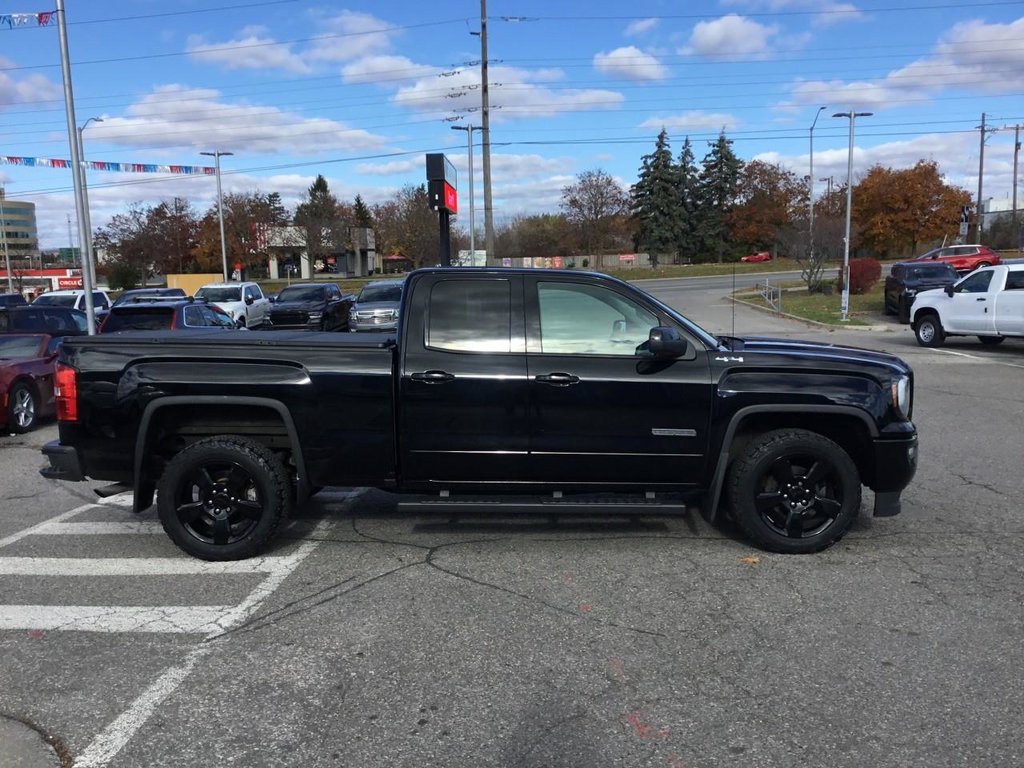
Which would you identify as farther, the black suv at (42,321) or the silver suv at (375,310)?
the silver suv at (375,310)

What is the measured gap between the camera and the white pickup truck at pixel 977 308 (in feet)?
53.6

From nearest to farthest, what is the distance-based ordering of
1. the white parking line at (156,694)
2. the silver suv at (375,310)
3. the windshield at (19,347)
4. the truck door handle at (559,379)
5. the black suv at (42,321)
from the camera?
the white parking line at (156,694)
the truck door handle at (559,379)
the windshield at (19,347)
the black suv at (42,321)
the silver suv at (375,310)

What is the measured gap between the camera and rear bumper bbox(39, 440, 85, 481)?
5.27 meters

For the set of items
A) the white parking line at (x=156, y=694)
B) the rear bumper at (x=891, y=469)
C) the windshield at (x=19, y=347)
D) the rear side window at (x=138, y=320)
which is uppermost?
the rear side window at (x=138, y=320)

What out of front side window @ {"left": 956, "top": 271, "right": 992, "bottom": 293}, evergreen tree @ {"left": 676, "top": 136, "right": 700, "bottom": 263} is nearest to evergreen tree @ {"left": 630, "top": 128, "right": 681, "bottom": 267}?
evergreen tree @ {"left": 676, "top": 136, "right": 700, "bottom": 263}

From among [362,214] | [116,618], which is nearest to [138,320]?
[116,618]

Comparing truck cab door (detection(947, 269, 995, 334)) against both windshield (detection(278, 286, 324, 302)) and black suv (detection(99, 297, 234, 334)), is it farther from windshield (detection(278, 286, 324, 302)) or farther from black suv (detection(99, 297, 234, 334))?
windshield (detection(278, 286, 324, 302))

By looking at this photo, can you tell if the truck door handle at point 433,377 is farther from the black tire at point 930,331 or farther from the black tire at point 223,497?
the black tire at point 930,331

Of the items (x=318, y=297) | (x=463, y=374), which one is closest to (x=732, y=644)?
(x=463, y=374)

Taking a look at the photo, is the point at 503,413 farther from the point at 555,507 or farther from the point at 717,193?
the point at 717,193

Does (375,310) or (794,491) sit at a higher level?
(375,310)

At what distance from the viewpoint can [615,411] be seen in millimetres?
5090

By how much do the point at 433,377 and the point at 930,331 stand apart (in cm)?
1683

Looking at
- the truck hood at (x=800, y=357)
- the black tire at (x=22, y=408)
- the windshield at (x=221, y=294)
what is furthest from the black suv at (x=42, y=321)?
the windshield at (x=221, y=294)
